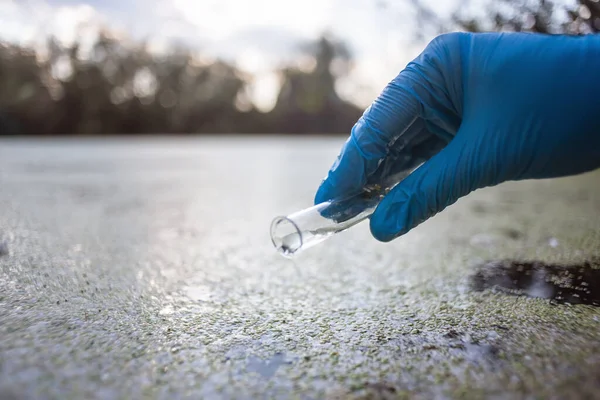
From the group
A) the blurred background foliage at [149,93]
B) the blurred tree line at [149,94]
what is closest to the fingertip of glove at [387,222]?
the blurred background foliage at [149,93]

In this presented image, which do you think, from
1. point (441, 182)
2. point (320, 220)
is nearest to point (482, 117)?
point (441, 182)

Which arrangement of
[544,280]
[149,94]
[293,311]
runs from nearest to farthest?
[293,311], [544,280], [149,94]

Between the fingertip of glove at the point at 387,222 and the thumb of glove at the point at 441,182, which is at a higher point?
the thumb of glove at the point at 441,182

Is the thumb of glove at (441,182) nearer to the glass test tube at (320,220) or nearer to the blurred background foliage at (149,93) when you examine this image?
the glass test tube at (320,220)

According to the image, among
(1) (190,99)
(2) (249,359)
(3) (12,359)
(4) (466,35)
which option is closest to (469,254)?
(4) (466,35)

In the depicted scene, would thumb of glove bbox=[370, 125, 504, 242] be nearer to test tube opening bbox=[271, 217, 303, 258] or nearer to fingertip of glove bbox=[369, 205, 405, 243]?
fingertip of glove bbox=[369, 205, 405, 243]

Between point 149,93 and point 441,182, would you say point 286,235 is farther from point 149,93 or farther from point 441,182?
point 149,93

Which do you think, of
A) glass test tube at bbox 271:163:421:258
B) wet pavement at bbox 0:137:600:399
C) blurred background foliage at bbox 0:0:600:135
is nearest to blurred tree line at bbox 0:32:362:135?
Result: blurred background foliage at bbox 0:0:600:135
